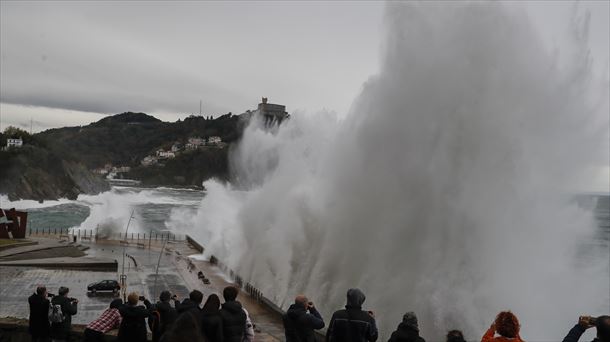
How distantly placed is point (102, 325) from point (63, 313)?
179cm

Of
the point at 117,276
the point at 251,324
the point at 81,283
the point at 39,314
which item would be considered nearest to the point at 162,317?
the point at 251,324

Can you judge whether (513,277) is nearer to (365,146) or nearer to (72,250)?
(365,146)

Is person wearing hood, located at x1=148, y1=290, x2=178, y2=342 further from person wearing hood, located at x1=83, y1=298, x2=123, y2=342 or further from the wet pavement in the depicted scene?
the wet pavement

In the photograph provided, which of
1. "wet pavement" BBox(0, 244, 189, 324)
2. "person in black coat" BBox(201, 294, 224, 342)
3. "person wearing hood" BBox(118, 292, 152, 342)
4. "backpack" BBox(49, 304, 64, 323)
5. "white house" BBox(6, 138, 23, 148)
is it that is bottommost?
"wet pavement" BBox(0, 244, 189, 324)

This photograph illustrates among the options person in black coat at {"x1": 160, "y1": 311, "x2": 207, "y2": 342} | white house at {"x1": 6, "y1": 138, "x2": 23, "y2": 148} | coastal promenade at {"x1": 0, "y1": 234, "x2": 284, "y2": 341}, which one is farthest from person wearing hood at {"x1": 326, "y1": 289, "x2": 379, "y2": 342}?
white house at {"x1": 6, "y1": 138, "x2": 23, "y2": 148}

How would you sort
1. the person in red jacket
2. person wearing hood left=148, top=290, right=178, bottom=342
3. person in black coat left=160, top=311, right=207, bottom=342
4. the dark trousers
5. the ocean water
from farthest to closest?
the ocean water < person wearing hood left=148, top=290, right=178, bottom=342 < the dark trousers < the person in red jacket < person in black coat left=160, top=311, right=207, bottom=342

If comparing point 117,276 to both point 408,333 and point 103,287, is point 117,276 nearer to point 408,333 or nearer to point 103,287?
point 103,287

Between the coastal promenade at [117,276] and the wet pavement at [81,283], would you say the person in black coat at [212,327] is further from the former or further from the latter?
the wet pavement at [81,283]

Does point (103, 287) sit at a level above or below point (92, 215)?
below

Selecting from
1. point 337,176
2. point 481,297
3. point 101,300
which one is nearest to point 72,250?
point 101,300

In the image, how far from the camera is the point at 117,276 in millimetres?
29578

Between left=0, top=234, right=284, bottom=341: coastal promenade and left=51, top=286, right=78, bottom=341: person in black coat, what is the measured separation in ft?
30.0

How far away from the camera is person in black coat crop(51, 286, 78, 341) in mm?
8055

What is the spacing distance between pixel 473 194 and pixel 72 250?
29.6 metres
